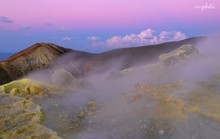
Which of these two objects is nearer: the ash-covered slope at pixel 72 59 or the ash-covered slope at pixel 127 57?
the ash-covered slope at pixel 72 59

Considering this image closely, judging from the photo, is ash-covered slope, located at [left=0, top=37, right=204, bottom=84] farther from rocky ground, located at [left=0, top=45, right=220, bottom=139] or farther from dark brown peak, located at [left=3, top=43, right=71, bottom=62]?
rocky ground, located at [left=0, top=45, right=220, bottom=139]

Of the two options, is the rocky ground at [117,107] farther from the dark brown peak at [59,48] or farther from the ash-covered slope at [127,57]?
the dark brown peak at [59,48]

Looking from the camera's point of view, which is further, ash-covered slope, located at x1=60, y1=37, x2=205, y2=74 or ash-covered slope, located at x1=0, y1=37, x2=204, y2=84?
ash-covered slope, located at x1=60, y1=37, x2=205, y2=74

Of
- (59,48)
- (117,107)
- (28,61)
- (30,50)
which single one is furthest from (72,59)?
(117,107)

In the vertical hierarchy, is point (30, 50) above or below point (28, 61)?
above

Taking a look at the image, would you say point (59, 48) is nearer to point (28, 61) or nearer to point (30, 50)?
point (30, 50)

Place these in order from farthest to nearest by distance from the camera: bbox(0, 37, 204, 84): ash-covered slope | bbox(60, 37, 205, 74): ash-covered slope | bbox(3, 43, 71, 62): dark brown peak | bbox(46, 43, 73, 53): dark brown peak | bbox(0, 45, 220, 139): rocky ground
Result: bbox(46, 43, 73, 53): dark brown peak, bbox(3, 43, 71, 62): dark brown peak, bbox(60, 37, 205, 74): ash-covered slope, bbox(0, 37, 204, 84): ash-covered slope, bbox(0, 45, 220, 139): rocky ground

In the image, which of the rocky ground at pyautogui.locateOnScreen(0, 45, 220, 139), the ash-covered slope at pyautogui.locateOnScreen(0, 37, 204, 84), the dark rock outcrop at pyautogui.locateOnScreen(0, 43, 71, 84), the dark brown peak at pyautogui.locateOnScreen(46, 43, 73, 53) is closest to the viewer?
the rocky ground at pyautogui.locateOnScreen(0, 45, 220, 139)

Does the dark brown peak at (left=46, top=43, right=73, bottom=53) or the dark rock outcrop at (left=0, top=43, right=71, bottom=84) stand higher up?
the dark brown peak at (left=46, top=43, right=73, bottom=53)

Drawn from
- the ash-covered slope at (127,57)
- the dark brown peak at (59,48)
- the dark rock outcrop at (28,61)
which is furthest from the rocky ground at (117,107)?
the dark brown peak at (59,48)

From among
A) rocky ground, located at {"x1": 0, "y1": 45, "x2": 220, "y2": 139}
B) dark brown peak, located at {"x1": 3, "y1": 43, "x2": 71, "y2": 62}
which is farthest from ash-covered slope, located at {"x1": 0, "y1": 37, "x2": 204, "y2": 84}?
rocky ground, located at {"x1": 0, "y1": 45, "x2": 220, "y2": 139}

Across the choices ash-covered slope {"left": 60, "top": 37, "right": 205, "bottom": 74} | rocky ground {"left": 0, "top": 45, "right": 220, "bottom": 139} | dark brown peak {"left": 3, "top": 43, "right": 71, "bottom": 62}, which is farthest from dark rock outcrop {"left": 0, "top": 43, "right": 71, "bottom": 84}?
rocky ground {"left": 0, "top": 45, "right": 220, "bottom": 139}

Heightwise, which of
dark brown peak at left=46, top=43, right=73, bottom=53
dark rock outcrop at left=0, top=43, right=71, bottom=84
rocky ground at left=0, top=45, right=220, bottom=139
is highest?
dark brown peak at left=46, top=43, right=73, bottom=53

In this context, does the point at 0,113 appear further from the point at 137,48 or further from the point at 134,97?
the point at 137,48
